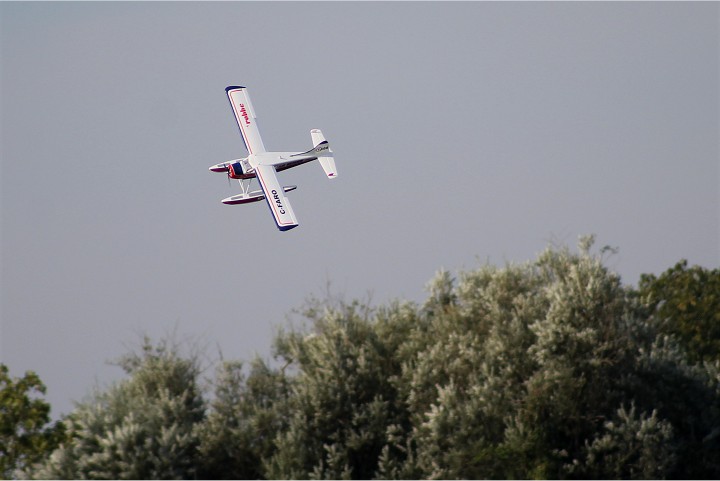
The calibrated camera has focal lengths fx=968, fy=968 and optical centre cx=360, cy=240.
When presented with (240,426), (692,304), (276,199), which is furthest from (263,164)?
(692,304)

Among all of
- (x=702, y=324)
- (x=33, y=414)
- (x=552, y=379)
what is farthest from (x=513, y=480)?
(x=702, y=324)

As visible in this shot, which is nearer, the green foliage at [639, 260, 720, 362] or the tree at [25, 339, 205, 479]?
the tree at [25, 339, 205, 479]

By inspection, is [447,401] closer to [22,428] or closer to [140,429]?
[140,429]

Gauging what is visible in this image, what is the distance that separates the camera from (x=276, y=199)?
2636cm

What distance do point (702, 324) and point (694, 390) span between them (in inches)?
803

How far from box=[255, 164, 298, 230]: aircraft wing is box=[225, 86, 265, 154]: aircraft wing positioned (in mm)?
2003

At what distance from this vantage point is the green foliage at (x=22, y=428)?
3148 centimetres

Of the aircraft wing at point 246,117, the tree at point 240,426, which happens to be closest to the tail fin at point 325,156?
the aircraft wing at point 246,117

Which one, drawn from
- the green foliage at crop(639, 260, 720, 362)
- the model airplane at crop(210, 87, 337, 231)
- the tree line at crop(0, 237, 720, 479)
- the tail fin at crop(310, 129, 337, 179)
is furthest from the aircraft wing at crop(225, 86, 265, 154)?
the green foliage at crop(639, 260, 720, 362)

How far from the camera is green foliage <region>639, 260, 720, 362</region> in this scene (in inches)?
1844

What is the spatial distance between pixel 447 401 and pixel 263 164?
8.56 m

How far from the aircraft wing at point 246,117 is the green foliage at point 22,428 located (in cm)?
1138

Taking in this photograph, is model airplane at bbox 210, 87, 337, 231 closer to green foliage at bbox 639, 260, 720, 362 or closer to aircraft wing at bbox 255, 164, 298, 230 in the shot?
aircraft wing at bbox 255, 164, 298, 230

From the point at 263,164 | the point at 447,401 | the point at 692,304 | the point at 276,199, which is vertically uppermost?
the point at 263,164
